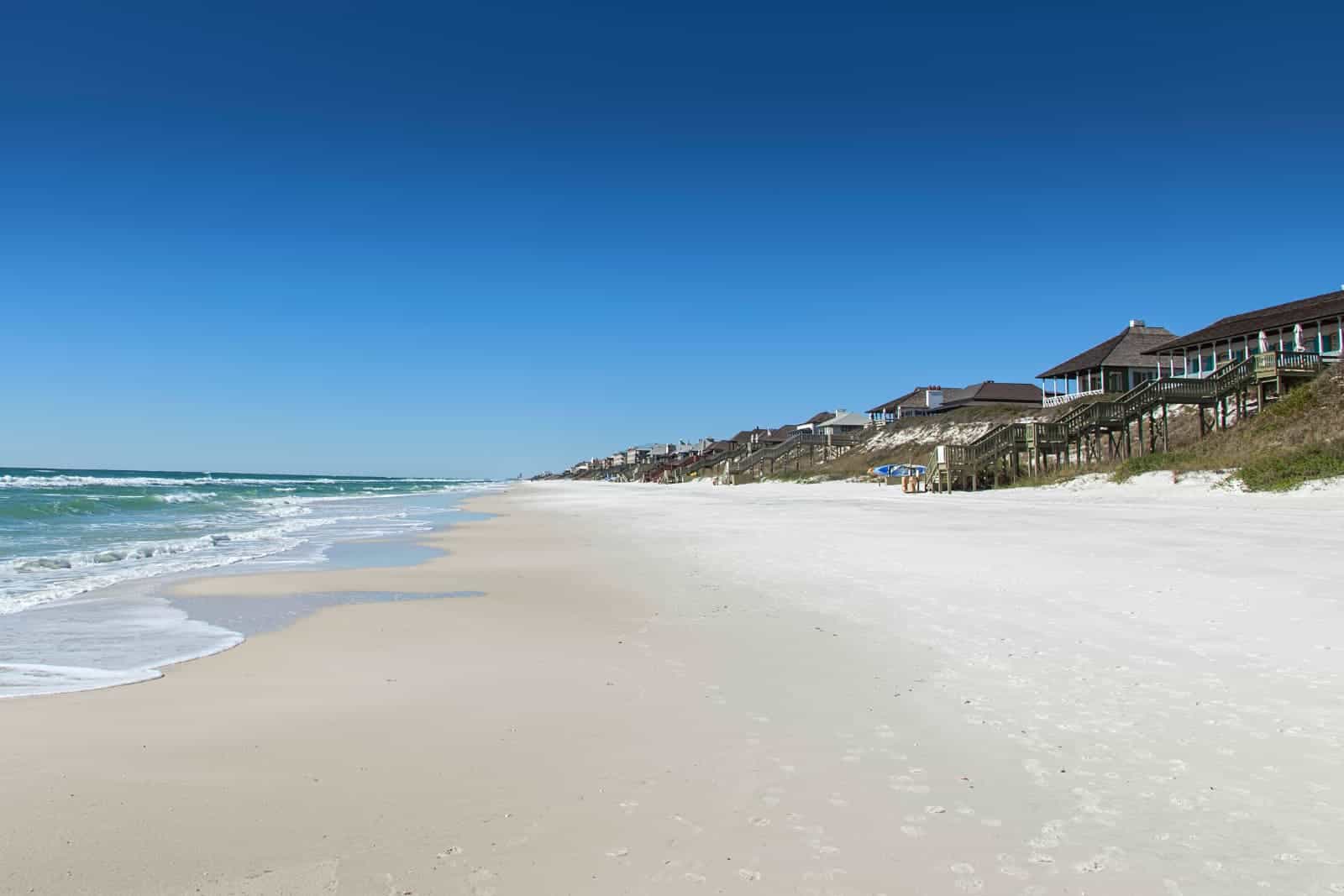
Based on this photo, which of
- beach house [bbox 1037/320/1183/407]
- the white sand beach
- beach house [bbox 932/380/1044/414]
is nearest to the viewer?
the white sand beach

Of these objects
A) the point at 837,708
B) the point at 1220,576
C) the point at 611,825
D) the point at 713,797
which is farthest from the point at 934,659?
the point at 1220,576

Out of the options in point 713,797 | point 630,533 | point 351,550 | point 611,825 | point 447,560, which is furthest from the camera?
point 630,533

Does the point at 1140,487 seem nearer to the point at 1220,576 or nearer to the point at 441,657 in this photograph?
the point at 1220,576

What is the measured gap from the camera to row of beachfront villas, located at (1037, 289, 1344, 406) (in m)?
31.5

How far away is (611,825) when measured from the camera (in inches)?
134

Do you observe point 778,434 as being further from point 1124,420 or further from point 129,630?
point 129,630

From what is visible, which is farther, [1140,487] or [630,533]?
[1140,487]

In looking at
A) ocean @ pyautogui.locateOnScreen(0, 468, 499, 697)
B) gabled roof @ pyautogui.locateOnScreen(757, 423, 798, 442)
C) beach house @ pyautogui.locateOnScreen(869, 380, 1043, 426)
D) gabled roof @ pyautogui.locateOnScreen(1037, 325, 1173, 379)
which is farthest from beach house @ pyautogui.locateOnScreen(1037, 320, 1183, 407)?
gabled roof @ pyautogui.locateOnScreen(757, 423, 798, 442)

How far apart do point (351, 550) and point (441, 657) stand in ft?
37.6

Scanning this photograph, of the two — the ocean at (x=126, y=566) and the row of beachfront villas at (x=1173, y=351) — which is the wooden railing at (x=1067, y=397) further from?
the ocean at (x=126, y=566)

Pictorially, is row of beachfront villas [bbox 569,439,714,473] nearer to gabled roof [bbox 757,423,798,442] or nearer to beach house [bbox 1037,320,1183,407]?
gabled roof [bbox 757,423,798,442]

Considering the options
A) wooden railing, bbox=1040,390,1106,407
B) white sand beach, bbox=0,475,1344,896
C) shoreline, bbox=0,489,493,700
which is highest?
wooden railing, bbox=1040,390,1106,407

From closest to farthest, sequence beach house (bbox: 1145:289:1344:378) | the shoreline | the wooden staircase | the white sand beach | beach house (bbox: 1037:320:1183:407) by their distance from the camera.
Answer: the white sand beach, the shoreline, the wooden staircase, beach house (bbox: 1145:289:1344:378), beach house (bbox: 1037:320:1183:407)


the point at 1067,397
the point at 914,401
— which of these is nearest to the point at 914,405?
the point at 914,401
